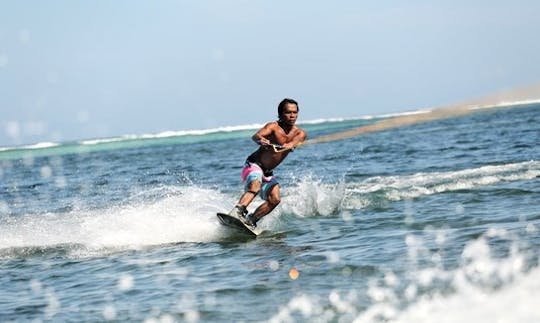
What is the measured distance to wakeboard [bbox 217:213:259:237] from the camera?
11.7m

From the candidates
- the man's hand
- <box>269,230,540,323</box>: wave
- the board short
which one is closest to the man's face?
the man's hand

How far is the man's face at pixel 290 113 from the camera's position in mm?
11617

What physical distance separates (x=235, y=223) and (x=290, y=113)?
1821 mm

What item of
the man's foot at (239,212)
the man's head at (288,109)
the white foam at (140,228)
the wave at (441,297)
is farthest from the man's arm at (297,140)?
the wave at (441,297)

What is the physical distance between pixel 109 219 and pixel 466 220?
20.8ft

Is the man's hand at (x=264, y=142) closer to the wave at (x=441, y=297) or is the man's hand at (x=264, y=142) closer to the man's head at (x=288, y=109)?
the man's head at (x=288, y=109)

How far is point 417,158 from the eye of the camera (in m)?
25.7

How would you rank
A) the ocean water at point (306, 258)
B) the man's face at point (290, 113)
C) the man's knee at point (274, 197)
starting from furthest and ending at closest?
the man's knee at point (274, 197) < the man's face at point (290, 113) < the ocean water at point (306, 258)

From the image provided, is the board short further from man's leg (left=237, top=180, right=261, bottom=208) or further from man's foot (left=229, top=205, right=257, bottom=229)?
man's foot (left=229, top=205, right=257, bottom=229)

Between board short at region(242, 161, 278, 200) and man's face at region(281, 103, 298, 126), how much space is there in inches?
34.3

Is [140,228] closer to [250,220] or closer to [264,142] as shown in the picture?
[250,220]

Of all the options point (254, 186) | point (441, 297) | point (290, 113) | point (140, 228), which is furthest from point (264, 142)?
point (441, 297)

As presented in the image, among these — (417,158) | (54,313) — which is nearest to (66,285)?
(54,313)

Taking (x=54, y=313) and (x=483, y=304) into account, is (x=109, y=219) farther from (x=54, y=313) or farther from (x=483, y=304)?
(x=483, y=304)
